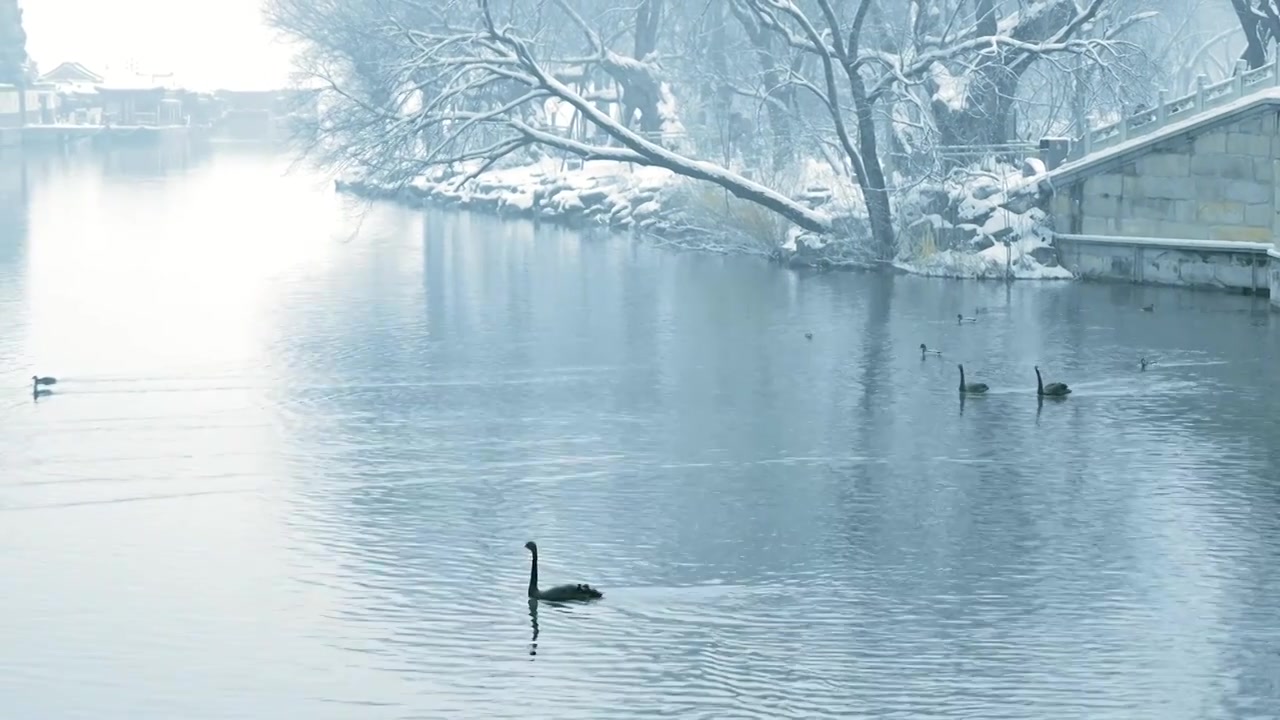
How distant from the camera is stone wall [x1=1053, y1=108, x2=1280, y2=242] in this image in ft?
147

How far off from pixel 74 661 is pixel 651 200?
51.5 metres

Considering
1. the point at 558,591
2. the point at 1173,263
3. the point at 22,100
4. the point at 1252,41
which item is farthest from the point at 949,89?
the point at 22,100

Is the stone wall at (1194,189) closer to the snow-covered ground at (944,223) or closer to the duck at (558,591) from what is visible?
the snow-covered ground at (944,223)

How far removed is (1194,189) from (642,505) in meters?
25.4

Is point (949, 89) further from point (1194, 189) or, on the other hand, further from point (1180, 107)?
point (1194, 189)

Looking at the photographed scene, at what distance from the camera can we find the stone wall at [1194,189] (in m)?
44.7

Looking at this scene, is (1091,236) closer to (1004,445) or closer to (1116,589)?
(1004,445)

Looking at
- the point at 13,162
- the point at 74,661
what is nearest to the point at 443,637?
the point at 74,661

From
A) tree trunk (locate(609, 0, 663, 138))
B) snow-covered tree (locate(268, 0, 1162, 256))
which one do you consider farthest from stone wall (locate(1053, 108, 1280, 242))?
tree trunk (locate(609, 0, 663, 138))

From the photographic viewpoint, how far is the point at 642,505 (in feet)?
82.2

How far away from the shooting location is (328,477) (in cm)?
2684

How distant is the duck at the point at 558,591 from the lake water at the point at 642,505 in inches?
8.9

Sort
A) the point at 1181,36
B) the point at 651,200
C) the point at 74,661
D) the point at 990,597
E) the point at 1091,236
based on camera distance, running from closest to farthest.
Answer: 1. the point at 74,661
2. the point at 990,597
3. the point at 1091,236
4. the point at 651,200
5. the point at 1181,36

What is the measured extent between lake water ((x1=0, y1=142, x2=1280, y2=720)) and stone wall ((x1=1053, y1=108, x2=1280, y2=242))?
1.74m
